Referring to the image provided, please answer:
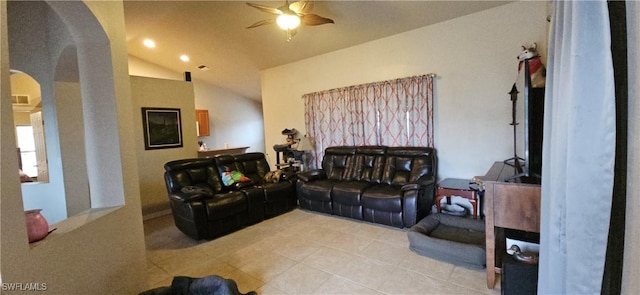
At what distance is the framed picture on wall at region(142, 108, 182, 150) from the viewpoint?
4.37 meters

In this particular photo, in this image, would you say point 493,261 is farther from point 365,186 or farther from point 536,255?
point 365,186

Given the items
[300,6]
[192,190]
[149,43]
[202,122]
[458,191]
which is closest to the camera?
[300,6]

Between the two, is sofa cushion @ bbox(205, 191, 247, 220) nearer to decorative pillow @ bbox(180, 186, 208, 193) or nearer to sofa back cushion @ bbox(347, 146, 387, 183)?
decorative pillow @ bbox(180, 186, 208, 193)

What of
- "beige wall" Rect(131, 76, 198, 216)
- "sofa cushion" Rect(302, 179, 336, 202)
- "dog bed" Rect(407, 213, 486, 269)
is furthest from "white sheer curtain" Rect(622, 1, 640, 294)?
"beige wall" Rect(131, 76, 198, 216)

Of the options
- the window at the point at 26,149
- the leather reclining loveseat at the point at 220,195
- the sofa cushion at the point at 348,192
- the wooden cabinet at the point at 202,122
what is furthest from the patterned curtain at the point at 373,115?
the window at the point at 26,149

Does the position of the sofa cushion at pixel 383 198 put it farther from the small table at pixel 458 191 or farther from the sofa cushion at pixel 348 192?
the small table at pixel 458 191

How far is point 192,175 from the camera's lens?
12.3 ft

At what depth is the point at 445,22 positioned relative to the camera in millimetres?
3619

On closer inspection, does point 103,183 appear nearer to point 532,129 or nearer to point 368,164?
point 532,129

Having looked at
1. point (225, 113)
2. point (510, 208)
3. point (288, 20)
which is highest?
point (288, 20)

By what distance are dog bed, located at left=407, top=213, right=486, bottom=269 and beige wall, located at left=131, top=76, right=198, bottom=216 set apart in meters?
4.03

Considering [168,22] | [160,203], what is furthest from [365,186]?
[168,22]

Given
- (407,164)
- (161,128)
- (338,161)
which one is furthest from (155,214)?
(407,164)

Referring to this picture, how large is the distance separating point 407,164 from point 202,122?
563 centimetres
